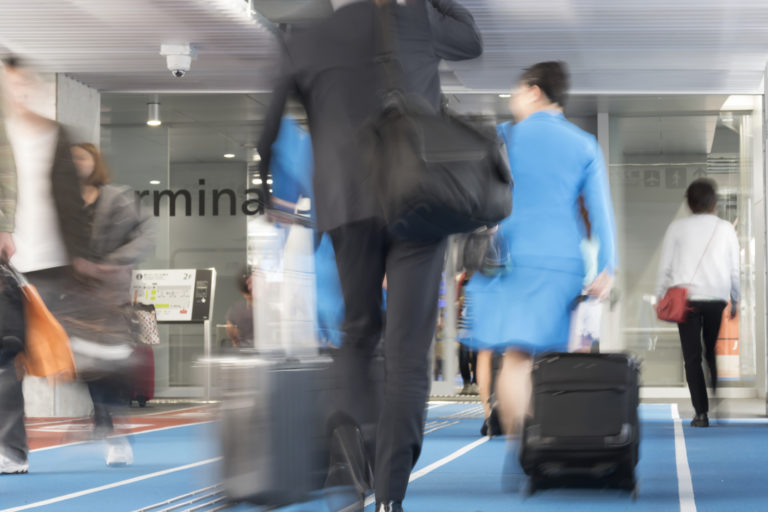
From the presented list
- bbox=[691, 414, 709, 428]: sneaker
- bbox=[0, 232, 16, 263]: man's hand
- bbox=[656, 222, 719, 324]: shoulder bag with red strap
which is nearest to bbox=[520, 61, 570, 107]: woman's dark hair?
bbox=[0, 232, 16, 263]: man's hand

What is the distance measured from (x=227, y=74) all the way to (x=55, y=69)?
5.58ft

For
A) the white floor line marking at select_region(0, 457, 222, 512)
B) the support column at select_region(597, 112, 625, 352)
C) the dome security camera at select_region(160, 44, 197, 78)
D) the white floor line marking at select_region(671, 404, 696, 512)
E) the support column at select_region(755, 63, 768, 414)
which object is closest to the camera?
the white floor line marking at select_region(671, 404, 696, 512)

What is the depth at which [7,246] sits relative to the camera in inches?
177

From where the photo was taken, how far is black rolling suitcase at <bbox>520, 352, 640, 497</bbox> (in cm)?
410

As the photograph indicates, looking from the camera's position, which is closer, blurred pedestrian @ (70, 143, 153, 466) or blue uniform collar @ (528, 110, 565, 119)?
blurred pedestrian @ (70, 143, 153, 466)

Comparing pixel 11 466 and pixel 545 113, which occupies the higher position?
pixel 545 113

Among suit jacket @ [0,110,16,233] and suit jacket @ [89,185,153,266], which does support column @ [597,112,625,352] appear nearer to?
suit jacket @ [89,185,153,266]

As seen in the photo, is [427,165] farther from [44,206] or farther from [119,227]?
[119,227]

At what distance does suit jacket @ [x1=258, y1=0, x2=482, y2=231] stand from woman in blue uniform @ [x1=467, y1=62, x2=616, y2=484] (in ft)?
3.54

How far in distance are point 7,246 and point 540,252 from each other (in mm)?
2118

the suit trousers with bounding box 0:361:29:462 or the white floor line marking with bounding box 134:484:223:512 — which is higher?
the suit trousers with bounding box 0:361:29:462

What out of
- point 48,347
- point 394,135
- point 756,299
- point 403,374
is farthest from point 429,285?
point 756,299

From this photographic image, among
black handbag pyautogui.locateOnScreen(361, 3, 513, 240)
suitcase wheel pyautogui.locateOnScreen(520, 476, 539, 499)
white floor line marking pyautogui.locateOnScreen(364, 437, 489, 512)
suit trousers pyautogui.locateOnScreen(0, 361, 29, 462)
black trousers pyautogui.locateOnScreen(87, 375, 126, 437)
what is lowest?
white floor line marking pyautogui.locateOnScreen(364, 437, 489, 512)

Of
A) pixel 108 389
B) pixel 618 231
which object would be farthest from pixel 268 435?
pixel 618 231
